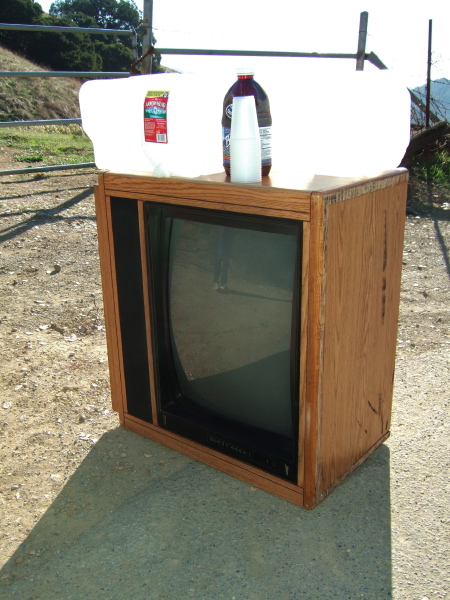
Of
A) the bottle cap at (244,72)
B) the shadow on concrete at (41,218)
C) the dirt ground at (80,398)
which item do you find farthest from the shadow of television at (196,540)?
the shadow on concrete at (41,218)

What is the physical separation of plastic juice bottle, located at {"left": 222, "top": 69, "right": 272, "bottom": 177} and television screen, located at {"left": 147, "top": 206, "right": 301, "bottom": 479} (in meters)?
0.23

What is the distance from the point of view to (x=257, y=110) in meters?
1.83

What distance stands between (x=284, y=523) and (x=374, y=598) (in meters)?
0.38

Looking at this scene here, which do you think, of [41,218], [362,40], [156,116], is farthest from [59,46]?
[156,116]

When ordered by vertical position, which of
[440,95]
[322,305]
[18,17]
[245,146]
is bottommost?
[322,305]

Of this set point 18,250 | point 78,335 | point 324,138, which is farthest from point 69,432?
point 18,250

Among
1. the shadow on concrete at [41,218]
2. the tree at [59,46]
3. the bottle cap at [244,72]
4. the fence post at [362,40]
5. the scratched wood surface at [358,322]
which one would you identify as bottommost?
the shadow on concrete at [41,218]

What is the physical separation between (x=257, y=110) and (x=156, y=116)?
378 millimetres

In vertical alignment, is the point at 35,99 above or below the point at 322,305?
below

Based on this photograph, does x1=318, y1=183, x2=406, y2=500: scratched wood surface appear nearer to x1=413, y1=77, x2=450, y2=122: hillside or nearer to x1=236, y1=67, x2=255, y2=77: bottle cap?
x1=236, y1=67, x2=255, y2=77: bottle cap

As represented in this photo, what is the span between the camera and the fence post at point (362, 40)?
618 centimetres

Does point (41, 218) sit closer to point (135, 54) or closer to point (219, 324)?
point (135, 54)

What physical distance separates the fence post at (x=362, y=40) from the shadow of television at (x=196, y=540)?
514 cm

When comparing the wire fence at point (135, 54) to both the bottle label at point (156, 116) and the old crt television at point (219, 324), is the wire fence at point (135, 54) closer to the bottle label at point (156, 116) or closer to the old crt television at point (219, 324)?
the bottle label at point (156, 116)
